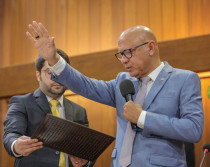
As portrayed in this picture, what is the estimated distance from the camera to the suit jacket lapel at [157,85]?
2.19 metres

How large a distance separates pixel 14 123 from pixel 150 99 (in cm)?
114

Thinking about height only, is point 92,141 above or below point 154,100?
below

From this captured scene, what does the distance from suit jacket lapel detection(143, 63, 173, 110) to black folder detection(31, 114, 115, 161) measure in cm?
32

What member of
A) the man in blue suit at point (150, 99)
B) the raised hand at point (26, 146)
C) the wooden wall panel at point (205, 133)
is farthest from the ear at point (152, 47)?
the wooden wall panel at point (205, 133)

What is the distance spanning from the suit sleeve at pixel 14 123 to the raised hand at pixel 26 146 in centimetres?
16

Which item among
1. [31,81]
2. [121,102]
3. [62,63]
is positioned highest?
[62,63]

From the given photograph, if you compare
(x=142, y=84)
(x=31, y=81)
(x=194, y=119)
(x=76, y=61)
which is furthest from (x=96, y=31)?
(x=194, y=119)

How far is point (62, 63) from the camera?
2146mm

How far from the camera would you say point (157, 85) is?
2240mm

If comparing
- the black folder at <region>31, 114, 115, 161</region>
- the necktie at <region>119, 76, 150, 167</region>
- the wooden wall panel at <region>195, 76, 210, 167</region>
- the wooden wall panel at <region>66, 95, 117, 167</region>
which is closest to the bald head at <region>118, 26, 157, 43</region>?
the necktie at <region>119, 76, 150, 167</region>

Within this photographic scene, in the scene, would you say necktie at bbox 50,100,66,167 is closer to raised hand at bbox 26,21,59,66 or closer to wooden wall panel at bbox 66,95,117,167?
raised hand at bbox 26,21,59,66

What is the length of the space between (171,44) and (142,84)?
1954 mm

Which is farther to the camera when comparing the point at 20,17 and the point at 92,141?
the point at 20,17

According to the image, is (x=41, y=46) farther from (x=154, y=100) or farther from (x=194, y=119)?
(x=194, y=119)
